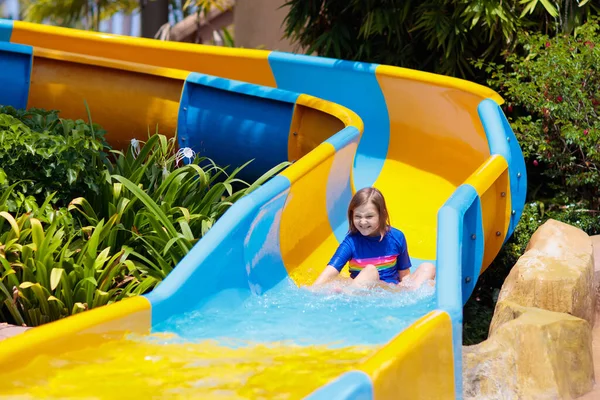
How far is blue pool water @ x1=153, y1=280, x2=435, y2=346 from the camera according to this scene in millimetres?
3648

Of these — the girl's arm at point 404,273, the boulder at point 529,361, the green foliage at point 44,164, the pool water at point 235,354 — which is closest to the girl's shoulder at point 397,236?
the girl's arm at point 404,273

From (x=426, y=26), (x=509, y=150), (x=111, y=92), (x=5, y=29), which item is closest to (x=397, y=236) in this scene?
(x=509, y=150)

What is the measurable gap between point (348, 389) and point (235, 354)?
0.85 meters

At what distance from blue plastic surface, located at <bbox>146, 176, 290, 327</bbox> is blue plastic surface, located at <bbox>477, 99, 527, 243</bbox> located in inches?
50.4

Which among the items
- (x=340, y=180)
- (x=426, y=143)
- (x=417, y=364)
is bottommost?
(x=417, y=364)

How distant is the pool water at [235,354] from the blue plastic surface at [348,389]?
0.14 m

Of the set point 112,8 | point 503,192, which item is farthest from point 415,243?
point 112,8

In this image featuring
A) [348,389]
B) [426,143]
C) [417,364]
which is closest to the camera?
[348,389]

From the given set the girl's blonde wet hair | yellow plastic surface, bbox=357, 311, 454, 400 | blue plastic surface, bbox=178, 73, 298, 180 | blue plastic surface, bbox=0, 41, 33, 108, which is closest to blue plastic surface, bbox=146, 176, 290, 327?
the girl's blonde wet hair

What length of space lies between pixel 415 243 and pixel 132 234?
170 cm

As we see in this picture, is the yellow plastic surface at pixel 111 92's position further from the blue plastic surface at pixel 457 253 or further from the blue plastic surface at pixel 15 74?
the blue plastic surface at pixel 457 253

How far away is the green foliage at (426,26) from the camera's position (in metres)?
6.47

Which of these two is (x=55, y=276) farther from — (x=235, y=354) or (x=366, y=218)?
(x=366, y=218)

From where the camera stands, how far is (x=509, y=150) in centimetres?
506
